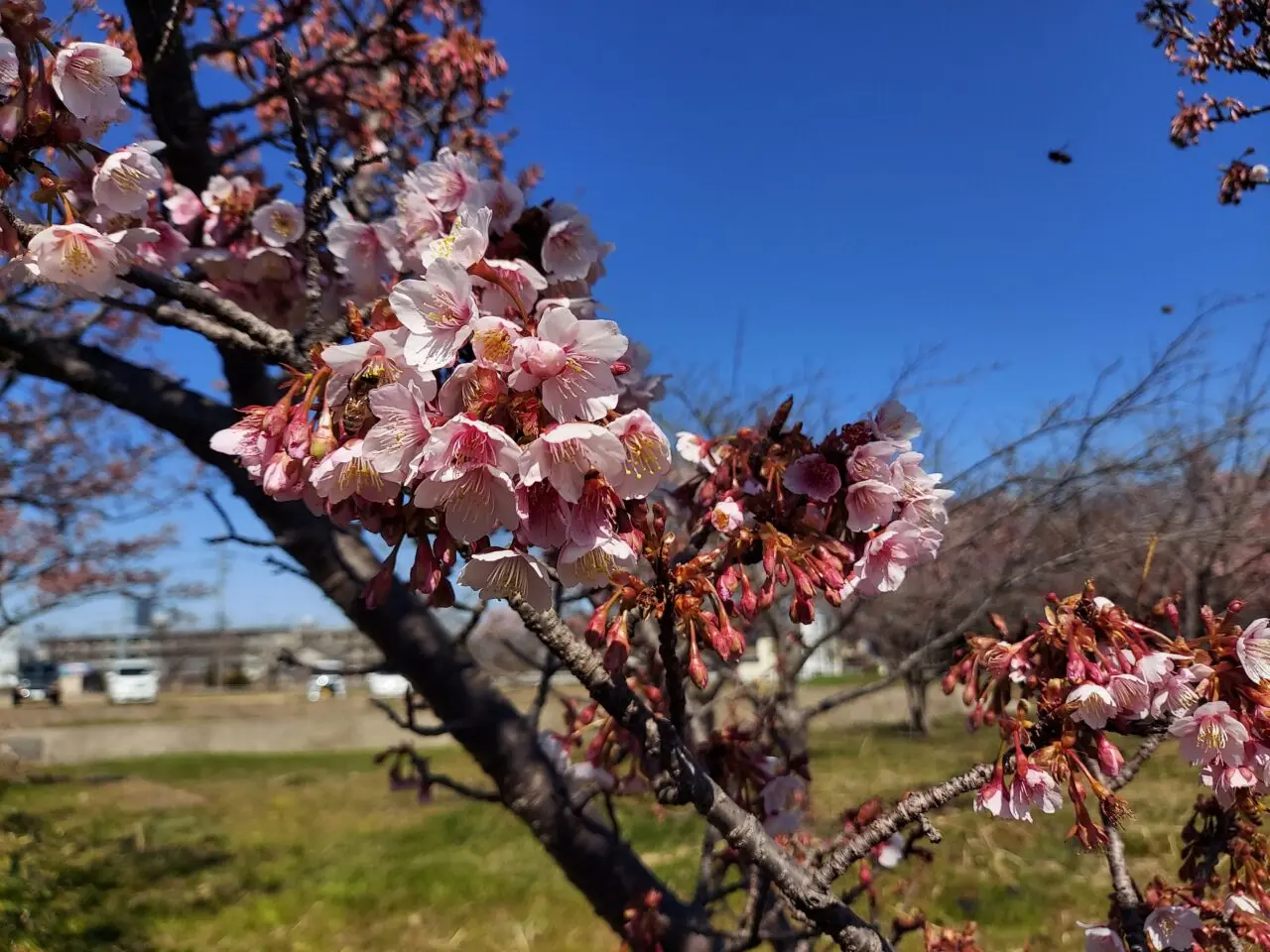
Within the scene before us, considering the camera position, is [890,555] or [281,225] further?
[281,225]

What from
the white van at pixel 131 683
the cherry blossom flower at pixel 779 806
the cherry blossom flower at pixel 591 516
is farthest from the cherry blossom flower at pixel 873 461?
the white van at pixel 131 683

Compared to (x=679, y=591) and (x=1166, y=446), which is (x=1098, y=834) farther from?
(x=1166, y=446)

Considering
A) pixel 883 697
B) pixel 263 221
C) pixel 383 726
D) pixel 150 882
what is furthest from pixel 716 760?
pixel 883 697

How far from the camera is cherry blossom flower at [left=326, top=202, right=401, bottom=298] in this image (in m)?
1.34

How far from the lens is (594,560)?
0.94 meters

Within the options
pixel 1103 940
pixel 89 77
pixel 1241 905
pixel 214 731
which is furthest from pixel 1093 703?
pixel 214 731

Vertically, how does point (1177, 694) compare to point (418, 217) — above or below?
below

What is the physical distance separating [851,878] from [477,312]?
17.6 feet

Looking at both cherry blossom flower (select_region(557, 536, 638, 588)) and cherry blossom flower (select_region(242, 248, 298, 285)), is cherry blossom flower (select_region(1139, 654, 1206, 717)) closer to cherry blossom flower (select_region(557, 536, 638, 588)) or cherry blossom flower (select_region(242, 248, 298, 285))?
cherry blossom flower (select_region(557, 536, 638, 588))

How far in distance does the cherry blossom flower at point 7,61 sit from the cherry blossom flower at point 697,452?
3.61ft

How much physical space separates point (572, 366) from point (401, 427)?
19 centimetres

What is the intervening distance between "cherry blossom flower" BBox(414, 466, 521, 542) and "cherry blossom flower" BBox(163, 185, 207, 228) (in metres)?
1.20

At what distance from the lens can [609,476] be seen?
866mm

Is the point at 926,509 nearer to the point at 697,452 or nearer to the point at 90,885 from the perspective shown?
the point at 697,452
